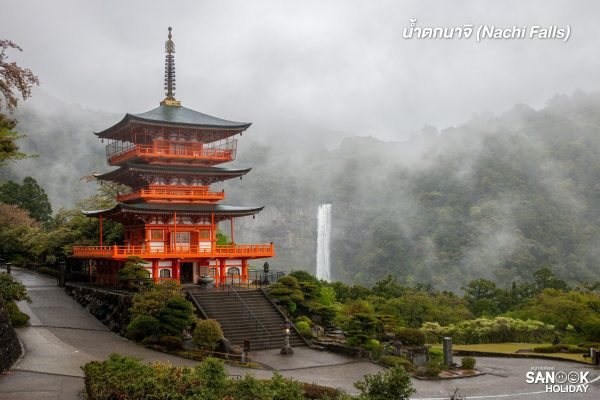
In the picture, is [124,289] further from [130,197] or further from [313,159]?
[313,159]

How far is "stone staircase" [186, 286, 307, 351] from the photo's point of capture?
25.7m

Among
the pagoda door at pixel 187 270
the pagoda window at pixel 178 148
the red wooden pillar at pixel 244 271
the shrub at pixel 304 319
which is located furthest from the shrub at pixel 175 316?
the pagoda window at pixel 178 148

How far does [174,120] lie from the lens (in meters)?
33.4

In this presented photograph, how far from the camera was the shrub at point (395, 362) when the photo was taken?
71.0 ft

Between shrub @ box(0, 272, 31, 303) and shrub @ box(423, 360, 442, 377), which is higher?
shrub @ box(0, 272, 31, 303)

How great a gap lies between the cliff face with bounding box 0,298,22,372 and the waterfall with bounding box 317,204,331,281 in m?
83.8

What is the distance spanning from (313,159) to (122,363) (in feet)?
418

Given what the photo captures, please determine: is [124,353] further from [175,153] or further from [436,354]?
[175,153]

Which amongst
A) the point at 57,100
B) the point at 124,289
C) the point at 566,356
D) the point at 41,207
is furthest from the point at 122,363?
the point at 57,100

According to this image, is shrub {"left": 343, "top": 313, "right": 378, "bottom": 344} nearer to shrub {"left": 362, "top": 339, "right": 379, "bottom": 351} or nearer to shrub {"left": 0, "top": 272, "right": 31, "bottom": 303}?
shrub {"left": 362, "top": 339, "right": 379, "bottom": 351}

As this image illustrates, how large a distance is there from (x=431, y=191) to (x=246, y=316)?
80739 mm

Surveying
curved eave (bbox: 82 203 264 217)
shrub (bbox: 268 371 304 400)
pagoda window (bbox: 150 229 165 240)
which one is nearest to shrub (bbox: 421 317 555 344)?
curved eave (bbox: 82 203 264 217)

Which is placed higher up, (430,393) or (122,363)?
(122,363)

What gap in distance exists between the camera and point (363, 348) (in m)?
24.0
